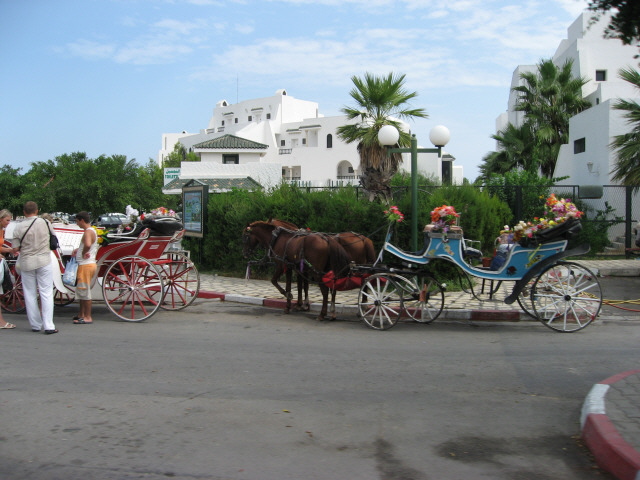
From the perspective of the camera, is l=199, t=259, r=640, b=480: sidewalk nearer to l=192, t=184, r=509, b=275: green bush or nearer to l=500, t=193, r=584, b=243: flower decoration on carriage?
l=500, t=193, r=584, b=243: flower decoration on carriage

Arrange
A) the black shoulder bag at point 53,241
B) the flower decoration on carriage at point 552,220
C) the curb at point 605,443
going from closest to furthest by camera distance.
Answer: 1. the curb at point 605,443
2. the flower decoration on carriage at point 552,220
3. the black shoulder bag at point 53,241

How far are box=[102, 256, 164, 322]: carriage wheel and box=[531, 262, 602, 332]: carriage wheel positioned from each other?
614 centimetres

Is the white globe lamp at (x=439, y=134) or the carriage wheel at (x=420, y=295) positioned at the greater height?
the white globe lamp at (x=439, y=134)

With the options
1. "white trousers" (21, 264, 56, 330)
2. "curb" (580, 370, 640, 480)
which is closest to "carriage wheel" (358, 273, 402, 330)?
"curb" (580, 370, 640, 480)

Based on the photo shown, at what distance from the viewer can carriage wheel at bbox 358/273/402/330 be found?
9.61 m

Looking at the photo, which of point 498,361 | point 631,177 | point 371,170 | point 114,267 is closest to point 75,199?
point 371,170

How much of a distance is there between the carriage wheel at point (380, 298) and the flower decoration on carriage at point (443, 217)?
1.10 metres

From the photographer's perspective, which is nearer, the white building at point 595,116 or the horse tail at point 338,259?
the horse tail at point 338,259

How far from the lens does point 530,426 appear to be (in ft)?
17.0

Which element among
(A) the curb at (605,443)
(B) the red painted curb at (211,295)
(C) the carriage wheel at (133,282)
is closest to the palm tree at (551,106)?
(B) the red painted curb at (211,295)

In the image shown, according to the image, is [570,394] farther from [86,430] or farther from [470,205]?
[470,205]

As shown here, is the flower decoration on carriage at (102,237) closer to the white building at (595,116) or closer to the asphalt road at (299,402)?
the asphalt road at (299,402)

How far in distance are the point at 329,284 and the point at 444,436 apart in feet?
18.3

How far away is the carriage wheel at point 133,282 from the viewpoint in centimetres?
1002
